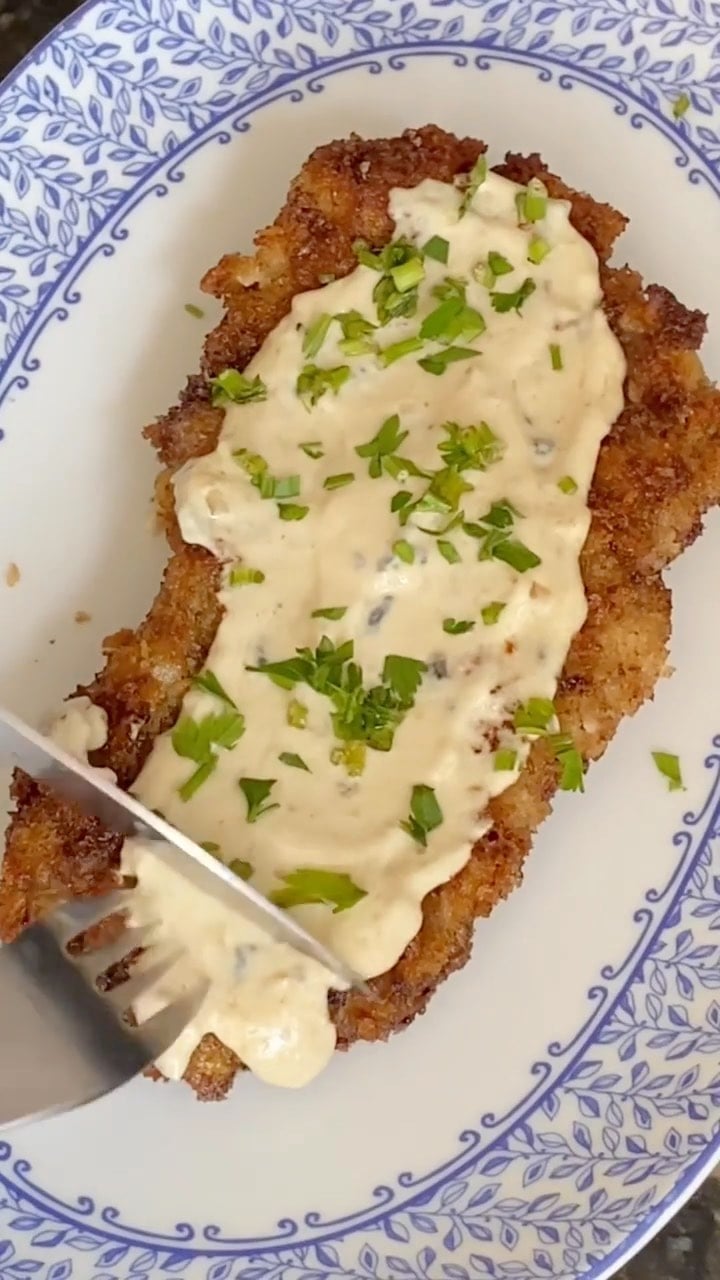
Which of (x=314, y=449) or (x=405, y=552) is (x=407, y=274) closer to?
(x=314, y=449)

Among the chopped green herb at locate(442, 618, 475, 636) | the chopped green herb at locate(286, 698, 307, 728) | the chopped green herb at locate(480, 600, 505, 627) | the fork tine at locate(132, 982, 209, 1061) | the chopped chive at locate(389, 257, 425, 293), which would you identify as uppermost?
the chopped chive at locate(389, 257, 425, 293)

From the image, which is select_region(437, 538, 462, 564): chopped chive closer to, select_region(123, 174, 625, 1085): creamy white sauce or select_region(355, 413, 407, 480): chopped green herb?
select_region(123, 174, 625, 1085): creamy white sauce

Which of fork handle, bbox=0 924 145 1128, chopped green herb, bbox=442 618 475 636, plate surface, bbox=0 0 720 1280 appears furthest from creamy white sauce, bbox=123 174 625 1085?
plate surface, bbox=0 0 720 1280

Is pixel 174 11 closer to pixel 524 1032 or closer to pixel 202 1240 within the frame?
pixel 524 1032

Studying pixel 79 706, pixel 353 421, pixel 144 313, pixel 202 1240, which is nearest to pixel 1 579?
pixel 79 706

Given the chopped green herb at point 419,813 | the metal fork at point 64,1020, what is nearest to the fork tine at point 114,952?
the metal fork at point 64,1020

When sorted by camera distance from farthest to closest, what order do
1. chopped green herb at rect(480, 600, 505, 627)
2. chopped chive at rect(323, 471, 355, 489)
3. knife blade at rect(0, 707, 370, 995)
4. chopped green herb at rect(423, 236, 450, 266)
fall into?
chopped green herb at rect(423, 236, 450, 266)
chopped chive at rect(323, 471, 355, 489)
chopped green herb at rect(480, 600, 505, 627)
knife blade at rect(0, 707, 370, 995)

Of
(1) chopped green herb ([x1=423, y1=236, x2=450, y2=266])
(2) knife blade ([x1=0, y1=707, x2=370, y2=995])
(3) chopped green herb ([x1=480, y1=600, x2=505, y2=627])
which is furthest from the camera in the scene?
(1) chopped green herb ([x1=423, y1=236, x2=450, y2=266])
